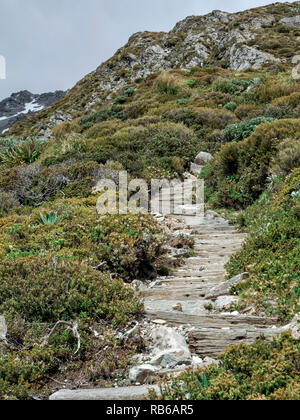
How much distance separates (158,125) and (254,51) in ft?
77.7

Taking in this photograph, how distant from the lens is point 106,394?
2648 millimetres

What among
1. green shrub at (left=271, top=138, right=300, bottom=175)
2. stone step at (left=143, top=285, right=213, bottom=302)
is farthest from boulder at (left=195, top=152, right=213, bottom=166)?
stone step at (left=143, top=285, right=213, bottom=302)

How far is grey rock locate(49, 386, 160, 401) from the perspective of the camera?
8.54 feet

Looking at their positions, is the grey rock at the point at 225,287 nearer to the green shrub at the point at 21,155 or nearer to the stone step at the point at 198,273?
the stone step at the point at 198,273

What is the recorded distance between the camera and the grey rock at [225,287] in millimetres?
4643

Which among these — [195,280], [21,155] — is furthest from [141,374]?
[21,155]

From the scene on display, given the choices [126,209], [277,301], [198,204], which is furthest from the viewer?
[198,204]

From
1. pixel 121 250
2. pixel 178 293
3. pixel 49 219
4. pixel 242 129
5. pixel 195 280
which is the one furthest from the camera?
pixel 242 129

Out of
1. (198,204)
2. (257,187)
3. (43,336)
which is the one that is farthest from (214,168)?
(43,336)

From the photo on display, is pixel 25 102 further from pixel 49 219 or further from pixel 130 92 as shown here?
pixel 49 219

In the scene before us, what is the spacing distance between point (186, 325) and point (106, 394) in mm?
1459

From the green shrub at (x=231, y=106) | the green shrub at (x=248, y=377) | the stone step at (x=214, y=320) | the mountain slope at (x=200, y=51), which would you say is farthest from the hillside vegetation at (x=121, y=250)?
the mountain slope at (x=200, y=51)

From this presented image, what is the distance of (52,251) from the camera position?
5.47 meters
